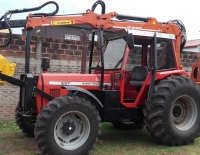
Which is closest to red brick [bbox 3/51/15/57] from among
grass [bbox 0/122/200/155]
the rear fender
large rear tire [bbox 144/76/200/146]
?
grass [bbox 0/122/200/155]

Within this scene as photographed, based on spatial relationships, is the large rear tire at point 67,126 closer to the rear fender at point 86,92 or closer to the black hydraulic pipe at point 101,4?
the rear fender at point 86,92

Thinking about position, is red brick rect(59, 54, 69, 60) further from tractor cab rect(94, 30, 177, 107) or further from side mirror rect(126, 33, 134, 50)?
side mirror rect(126, 33, 134, 50)

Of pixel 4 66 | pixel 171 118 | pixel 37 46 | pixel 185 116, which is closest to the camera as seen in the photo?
pixel 4 66

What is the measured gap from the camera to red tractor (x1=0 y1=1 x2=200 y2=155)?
5.16 m

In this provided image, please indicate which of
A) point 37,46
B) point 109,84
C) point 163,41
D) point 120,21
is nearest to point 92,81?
point 109,84

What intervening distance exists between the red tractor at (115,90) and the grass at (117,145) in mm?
242

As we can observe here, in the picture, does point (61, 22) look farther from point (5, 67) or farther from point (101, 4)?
point (5, 67)

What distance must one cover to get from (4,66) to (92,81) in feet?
5.58

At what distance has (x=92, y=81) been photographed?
5957 mm

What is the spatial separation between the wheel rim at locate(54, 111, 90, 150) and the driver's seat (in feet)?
5.24

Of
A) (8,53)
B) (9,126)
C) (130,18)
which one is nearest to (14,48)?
(8,53)

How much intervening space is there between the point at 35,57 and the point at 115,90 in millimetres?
3653

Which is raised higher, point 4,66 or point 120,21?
point 120,21

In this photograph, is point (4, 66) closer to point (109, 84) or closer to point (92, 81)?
point (92, 81)
